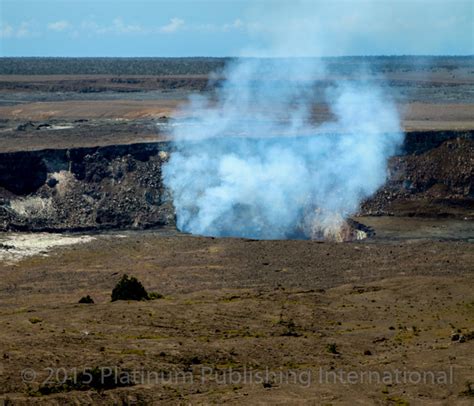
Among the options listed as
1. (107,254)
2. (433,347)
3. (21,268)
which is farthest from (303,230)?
(433,347)

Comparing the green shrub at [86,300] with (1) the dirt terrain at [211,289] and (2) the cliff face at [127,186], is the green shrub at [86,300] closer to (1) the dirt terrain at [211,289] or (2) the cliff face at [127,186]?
(1) the dirt terrain at [211,289]

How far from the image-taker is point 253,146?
73562 millimetres

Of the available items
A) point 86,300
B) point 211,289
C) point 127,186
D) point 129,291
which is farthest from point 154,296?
point 127,186

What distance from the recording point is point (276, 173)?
69.2 m

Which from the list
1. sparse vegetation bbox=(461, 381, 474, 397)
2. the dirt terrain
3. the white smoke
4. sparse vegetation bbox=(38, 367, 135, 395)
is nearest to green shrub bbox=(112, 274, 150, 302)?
the dirt terrain

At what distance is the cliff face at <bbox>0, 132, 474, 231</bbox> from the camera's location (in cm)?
6444

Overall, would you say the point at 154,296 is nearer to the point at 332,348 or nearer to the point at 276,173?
the point at 332,348

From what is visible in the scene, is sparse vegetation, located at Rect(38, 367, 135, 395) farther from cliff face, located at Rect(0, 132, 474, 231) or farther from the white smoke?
the white smoke

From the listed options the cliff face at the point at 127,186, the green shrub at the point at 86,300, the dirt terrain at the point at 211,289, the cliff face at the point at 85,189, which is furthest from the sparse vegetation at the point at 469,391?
the cliff face at the point at 127,186

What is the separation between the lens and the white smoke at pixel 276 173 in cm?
6538

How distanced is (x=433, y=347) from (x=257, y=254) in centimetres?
1954

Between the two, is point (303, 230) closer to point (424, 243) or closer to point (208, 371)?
point (424, 243)

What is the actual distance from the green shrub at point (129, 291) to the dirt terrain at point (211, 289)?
3.45ft

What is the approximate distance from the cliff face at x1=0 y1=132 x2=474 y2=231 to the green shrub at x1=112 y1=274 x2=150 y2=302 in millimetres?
19945
